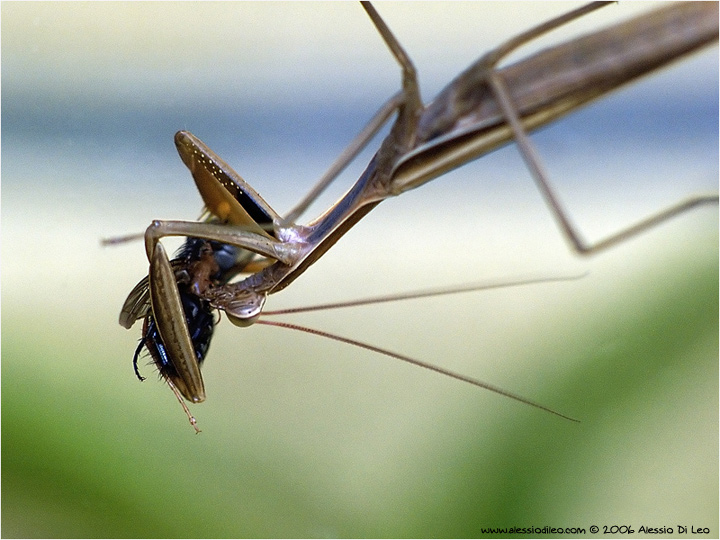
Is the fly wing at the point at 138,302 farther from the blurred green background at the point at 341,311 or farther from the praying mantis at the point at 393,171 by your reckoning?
the blurred green background at the point at 341,311

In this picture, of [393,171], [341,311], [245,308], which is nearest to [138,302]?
[245,308]

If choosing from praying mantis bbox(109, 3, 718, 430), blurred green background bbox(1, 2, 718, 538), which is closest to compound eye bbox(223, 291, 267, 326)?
praying mantis bbox(109, 3, 718, 430)

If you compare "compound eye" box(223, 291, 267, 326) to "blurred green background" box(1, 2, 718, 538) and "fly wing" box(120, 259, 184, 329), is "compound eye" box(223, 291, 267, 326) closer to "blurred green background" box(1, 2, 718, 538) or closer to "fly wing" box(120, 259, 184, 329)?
"fly wing" box(120, 259, 184, 329)

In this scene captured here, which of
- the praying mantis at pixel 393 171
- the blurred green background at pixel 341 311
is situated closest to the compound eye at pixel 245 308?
the praying mantis at pixel 393 171

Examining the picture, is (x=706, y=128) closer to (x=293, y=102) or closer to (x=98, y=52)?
(x=293, y=102)

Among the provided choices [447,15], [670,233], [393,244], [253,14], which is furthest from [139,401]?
[447,15]
